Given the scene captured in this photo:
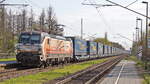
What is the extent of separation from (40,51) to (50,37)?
12.7ft

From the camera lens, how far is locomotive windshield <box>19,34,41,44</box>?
31188 millimetres

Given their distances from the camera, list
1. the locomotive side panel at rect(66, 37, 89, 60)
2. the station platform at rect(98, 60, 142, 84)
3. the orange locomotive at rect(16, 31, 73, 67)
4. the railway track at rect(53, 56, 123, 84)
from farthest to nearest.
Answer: the locomotive side panel at rect(66, 37, 89, 60) → the orange locomotive at rect(16, 31, 73, 67) → the station platform at rect(98, 60, 142, 84) → the railway track at rect(53, 56, 123, 84)

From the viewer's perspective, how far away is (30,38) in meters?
31.4

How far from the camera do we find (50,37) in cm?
3419

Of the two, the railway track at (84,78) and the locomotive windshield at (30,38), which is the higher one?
the locomotive windshield at (30,38)

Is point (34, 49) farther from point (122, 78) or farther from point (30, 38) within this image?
point (122, 78)

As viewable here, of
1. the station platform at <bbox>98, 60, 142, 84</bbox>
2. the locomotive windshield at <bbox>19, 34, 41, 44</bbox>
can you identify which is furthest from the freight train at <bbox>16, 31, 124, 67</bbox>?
the station platform at <bbox>98, 60, 142, 84</bbox>

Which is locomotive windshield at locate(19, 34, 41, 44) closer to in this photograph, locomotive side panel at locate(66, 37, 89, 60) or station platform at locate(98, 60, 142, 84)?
station platform at locate(98, 60, 142, 84)

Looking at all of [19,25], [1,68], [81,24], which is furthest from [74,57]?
[19,25]

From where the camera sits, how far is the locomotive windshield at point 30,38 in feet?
102

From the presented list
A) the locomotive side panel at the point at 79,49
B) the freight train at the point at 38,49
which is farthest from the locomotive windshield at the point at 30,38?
the locomotive side panel at the point at 79,49

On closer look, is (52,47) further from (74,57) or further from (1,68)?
(74,57)

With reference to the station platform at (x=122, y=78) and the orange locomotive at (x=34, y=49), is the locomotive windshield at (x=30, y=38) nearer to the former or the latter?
the orange locomotive at (x=34, y=49)

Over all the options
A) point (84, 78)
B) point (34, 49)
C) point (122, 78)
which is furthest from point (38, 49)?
point (122, 78)
